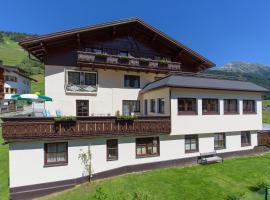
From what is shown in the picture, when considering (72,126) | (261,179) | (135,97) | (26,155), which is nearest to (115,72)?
(135,97)

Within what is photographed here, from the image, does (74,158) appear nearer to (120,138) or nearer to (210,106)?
(120,138)

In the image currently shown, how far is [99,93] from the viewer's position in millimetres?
20375

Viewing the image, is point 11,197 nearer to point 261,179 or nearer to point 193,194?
point 193,194

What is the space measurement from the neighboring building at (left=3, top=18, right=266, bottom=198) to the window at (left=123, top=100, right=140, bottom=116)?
117mm

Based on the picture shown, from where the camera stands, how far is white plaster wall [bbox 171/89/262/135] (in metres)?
16.8

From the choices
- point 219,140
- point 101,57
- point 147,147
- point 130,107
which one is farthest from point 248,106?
point 101,57

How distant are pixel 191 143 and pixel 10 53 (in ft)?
476

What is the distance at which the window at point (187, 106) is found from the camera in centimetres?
1714

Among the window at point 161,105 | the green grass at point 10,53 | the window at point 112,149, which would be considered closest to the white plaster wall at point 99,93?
the window at point 161,105

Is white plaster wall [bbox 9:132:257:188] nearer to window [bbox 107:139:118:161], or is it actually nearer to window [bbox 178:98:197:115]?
window [bbox 107:139:118:161]

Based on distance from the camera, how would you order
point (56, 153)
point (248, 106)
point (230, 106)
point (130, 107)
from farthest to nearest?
point (130, 107), point (248, 106), point (230, 106), point (56, 153)

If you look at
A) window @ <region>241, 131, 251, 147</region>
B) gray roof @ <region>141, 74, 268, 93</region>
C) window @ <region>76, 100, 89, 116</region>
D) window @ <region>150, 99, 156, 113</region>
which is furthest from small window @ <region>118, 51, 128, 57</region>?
window @ <region>241, 131, 251, 147</region>

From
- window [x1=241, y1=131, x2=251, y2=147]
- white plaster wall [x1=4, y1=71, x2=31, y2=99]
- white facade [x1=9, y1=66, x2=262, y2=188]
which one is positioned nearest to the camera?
white facade [x1=9, y1=66, x2=262, y2=188]

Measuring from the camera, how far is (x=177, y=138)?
56.7 ft
